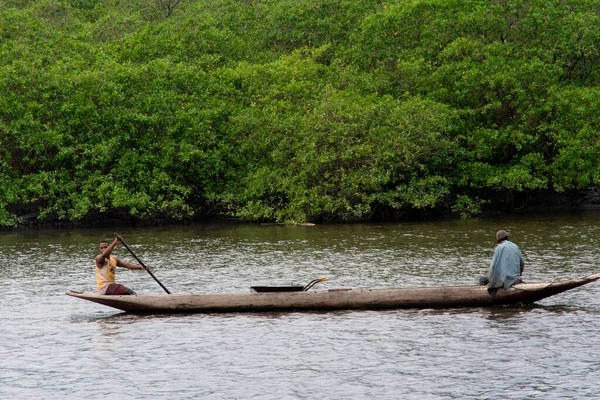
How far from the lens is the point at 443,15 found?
47.3 m

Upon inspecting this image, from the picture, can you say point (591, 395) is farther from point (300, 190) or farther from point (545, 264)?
point (300, 190)

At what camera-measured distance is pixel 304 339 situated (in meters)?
16.7

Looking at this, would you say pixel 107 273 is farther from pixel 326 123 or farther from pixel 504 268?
pixel 326 123

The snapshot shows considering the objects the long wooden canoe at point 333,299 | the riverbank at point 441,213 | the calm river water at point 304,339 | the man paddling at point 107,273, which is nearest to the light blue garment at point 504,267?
the long wooden canoe at point 333,299

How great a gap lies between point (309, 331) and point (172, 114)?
30840 millimetres

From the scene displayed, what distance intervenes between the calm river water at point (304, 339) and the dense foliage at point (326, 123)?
46.1 feet

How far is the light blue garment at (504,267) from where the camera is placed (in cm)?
1869

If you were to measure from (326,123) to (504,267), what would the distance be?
25.9 metres

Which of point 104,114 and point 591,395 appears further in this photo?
point 104,114

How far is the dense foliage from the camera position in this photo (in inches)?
1708

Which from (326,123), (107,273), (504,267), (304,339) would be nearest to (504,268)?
(504,267)

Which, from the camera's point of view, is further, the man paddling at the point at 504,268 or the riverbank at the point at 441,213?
the riverbank at the point at 441,213

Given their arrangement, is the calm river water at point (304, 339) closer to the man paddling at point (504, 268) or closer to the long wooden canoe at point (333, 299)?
the long wooden canoe at point (333, 299)

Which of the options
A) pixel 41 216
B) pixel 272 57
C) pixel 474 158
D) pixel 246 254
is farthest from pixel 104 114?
pixel 474 158
